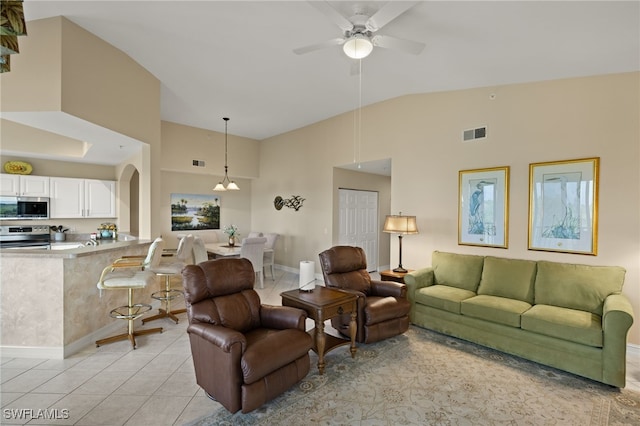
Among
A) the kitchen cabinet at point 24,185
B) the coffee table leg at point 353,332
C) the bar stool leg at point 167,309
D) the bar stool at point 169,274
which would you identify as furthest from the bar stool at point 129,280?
the kitchen cabinet at point 24,185

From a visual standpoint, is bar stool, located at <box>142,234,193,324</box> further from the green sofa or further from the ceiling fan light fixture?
the ceiling fan light fixture

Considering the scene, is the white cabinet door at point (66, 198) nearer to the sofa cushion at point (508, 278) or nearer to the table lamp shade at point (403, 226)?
the table lamp shade at point (403, 226)

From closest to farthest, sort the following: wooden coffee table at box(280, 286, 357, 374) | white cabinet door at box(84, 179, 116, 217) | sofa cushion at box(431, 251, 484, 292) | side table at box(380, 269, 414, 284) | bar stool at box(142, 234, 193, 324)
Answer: wooden coffee table at box(280, 286, 357, 374) → bar stool at box(142, 234, 193, 324) → sofa cushion at box(431, 251, 484, 292) → side table at box(380, 269, 414, 284) → white cabinet door at box(84, 179, 116, 217)

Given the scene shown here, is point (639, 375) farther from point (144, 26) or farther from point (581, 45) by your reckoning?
point (144, 26)

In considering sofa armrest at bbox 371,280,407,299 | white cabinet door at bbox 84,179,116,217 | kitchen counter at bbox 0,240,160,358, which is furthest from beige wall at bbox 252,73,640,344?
kitchen counter at bbox 0,240,160,358

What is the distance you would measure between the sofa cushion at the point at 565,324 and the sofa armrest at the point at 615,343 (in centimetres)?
7

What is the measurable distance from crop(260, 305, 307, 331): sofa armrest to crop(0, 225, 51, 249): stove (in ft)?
16.2

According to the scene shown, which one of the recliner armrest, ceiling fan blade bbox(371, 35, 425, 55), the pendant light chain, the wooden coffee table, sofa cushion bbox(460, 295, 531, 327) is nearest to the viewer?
the recliner armrest

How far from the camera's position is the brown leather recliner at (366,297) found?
339cm

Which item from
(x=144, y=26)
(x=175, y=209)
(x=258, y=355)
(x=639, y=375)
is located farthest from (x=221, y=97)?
(x=639, y=375)

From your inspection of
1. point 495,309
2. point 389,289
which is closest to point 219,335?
point 389,289

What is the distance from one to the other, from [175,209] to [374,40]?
6.25 meters

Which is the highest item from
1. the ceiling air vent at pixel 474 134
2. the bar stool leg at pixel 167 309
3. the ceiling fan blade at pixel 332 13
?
the ceiling fan blade at pixel 332 13

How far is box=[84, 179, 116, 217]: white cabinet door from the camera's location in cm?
604
